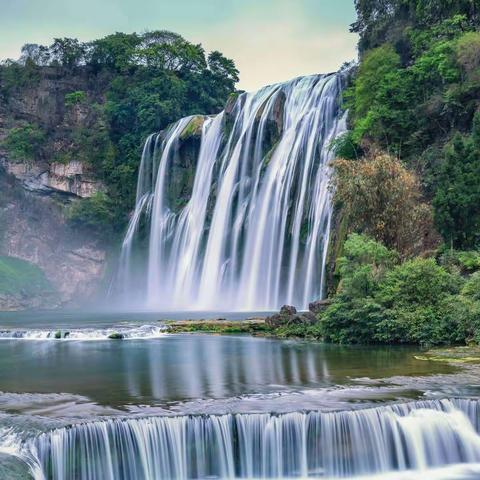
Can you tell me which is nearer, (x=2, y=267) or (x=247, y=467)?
(x=247, y=467)

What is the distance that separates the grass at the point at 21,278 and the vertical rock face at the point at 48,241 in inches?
28.8

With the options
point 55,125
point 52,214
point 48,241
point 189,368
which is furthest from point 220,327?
point 55,125

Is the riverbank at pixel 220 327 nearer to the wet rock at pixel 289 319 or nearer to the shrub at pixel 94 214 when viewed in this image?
the wet rock at pixel 289 319

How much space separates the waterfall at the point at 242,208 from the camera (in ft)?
138

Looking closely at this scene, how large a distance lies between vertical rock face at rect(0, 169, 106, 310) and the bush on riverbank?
41.7m

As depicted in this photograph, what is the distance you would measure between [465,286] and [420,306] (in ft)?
5.15

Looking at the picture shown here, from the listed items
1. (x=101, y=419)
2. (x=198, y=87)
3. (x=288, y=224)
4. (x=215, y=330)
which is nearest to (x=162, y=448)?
(x=101, y=419)

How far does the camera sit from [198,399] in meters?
15.6

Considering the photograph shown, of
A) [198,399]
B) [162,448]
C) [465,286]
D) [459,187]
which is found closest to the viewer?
[162,448]

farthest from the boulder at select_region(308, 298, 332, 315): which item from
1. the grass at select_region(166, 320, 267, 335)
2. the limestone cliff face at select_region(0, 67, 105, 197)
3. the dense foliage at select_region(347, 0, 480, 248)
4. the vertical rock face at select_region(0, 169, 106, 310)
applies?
the limestone cliff face at select_region(0, 67, 105, 197)

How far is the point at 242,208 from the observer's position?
47.3 m

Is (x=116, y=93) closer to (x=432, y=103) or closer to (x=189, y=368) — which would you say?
(x=432, y=103)

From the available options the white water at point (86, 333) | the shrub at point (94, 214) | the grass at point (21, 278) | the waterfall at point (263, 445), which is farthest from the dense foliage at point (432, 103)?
the grass at point (21, 278)

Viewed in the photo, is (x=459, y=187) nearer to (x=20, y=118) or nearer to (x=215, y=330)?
(x=215, y=330)
